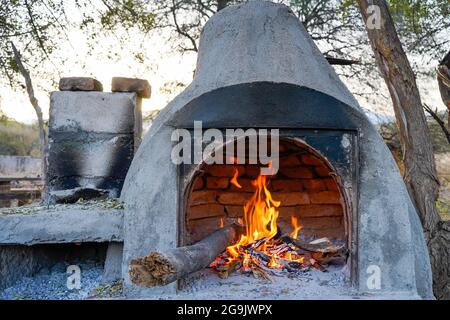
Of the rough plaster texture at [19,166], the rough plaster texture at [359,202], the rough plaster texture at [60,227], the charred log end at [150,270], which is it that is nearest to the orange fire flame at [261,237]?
the rough plaster texture at [359,202]

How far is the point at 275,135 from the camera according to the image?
285 centimetres

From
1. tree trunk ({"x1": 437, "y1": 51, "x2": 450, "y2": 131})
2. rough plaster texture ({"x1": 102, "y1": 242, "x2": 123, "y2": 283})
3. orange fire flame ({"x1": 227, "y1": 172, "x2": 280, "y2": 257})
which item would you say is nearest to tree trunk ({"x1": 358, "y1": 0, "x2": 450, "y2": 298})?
tree trunk ({"x1": 437, "y1": 51, "x2": 450, "y2": 131})

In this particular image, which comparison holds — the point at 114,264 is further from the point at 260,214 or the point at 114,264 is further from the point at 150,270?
the point at 260,214

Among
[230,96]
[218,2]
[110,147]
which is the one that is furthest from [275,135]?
[218,2]

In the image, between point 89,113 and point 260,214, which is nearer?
point 260,214

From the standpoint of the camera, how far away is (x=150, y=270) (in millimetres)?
2234

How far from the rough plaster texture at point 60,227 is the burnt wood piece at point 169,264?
0.62 metres

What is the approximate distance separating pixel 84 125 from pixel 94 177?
521 mm

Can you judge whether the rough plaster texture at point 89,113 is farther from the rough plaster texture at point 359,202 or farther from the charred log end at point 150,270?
the charred log end at point 150,270

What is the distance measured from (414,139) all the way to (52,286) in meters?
3.54

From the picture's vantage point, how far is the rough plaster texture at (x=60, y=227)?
299 cm

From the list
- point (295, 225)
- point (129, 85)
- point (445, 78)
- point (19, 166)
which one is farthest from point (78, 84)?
point (19, 166)

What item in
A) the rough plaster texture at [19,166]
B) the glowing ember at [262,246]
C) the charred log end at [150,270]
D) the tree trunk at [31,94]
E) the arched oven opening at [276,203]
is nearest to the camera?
the charred log end at [150,270]
